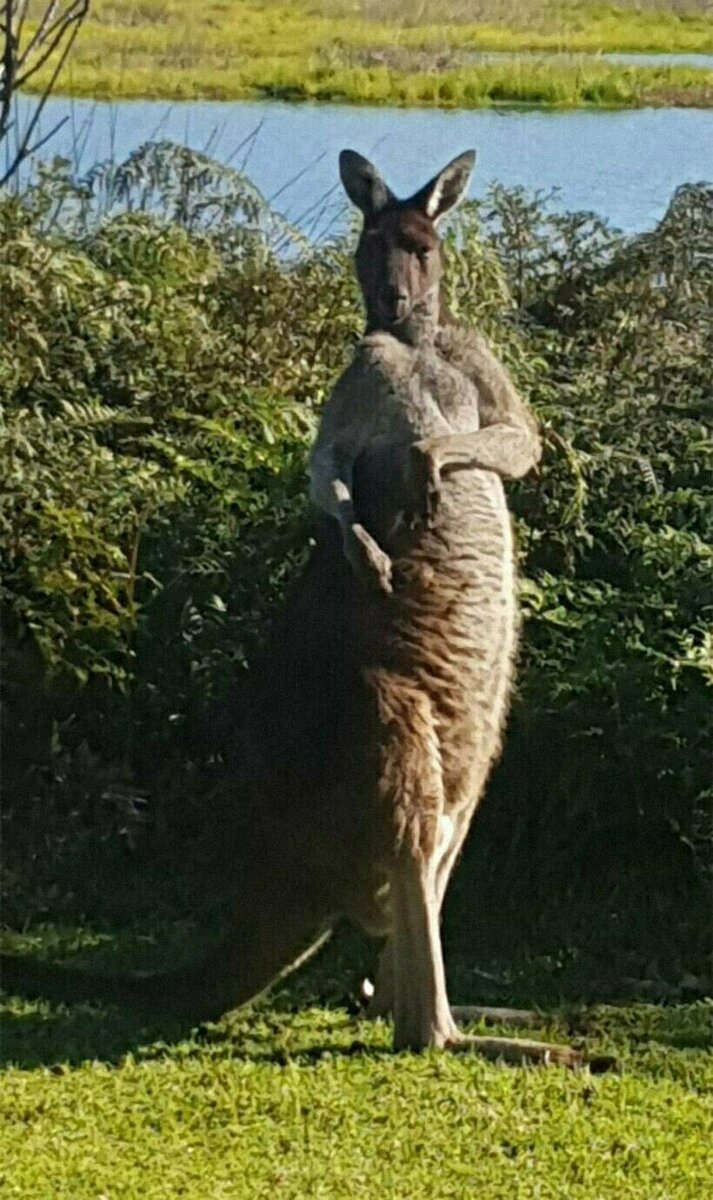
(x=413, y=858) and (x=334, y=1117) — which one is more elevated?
(x=413, y=858)

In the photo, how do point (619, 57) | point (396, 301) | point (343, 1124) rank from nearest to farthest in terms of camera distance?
point (343, 1124)
point (396, 301)
point (619, 57)

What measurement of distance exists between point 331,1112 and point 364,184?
1.81m

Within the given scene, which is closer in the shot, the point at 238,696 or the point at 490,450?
the point at 490,450

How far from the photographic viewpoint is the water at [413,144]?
6906 millimetres

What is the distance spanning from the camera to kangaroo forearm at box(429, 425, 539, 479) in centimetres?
442

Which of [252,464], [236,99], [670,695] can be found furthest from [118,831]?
[236,99]

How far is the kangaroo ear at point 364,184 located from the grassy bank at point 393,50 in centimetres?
180

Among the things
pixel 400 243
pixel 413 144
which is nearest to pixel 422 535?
pixel 400 243

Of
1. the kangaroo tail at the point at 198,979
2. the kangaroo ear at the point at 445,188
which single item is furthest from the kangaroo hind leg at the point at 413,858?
the kangaroo ear at the point at 445,188

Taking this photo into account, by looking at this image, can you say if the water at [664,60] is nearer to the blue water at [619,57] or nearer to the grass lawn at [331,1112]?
the blue water at [619,57]

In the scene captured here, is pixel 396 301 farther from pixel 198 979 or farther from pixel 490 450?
pixel 198 979

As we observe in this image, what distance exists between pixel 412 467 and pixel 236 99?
3330 mm

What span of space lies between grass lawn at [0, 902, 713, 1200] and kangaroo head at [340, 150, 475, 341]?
1455 mm

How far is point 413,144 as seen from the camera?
6844mm
